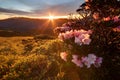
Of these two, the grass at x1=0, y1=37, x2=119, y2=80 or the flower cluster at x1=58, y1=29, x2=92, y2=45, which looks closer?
A: the flower cluster at x1=58, y1=29, x2=92, y2=45

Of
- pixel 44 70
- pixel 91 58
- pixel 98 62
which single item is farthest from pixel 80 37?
pixel 44 70

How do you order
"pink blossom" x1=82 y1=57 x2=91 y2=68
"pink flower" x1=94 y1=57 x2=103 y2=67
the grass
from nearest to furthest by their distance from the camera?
"pink blossom" x1=82 y1=57 x2=91 y2=68
"pink flower" x1=94 y1=57 x2=103 y2=67
the grass

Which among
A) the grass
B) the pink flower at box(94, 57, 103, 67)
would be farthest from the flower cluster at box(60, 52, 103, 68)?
the grass

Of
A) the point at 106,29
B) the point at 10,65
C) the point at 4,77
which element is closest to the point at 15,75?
the point at 4,77

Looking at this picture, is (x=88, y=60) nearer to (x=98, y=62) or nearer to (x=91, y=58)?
(x=91, y=58)

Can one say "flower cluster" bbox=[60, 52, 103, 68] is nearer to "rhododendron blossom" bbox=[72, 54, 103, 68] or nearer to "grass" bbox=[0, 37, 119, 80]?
"rhododendron blossom" bbox=[72, 54, 103, 68]

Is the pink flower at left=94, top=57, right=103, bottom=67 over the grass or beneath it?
over

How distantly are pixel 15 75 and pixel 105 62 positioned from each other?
3.99m

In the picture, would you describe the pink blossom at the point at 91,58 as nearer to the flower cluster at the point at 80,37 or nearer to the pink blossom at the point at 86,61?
the pink blossom at the point at 86,61

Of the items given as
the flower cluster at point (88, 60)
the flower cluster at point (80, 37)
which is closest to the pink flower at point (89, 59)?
the flower cluster at point (88, 60)


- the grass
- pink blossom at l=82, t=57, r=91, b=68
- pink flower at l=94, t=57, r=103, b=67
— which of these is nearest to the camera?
pink blossom at l=82, t=57, r=91, b=68

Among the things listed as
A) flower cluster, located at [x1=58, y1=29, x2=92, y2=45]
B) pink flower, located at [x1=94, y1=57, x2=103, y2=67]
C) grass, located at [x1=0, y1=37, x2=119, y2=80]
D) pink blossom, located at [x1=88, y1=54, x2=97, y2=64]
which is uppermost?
flower cluster, located at [x1=58, y1=29, x2=92, y2=45]

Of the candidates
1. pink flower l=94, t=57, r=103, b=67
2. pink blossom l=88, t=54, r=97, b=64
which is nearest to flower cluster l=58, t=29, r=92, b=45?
pink blossom l=88, t=54, r=97, b=64

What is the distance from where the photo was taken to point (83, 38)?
279 inches
